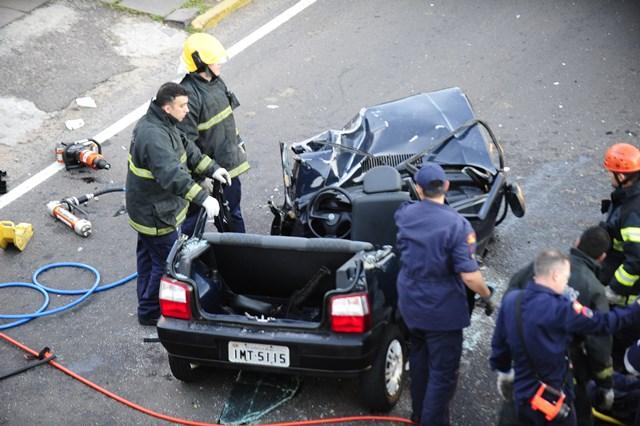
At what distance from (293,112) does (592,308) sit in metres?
5.56

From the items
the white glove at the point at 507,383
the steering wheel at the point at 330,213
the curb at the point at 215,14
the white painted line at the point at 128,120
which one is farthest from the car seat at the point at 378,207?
the curb at the point at 215,14

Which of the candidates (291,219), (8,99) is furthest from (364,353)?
(8,99)

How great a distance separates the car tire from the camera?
18.7 ft

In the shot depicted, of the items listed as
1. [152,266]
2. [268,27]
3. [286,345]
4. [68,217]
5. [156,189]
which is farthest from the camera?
[268,27]

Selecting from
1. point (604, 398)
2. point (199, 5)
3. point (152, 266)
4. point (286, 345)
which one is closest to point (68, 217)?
point (152, 266)

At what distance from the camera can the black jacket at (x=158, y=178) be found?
6492 mm

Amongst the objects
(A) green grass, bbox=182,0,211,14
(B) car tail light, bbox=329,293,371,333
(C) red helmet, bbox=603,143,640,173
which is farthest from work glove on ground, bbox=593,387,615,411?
(A) green grass, bbox=182,0,211,14

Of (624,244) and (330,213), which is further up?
(624,244)

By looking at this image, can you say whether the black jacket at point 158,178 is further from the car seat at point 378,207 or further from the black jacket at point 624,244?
the black jacket at point 624,244

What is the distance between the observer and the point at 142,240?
6.92 m

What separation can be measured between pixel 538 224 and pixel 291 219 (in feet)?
8.16

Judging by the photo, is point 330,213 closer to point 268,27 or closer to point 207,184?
point 207,184

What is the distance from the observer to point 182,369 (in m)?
6.11

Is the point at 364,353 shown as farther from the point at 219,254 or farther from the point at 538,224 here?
the point at 538,224
